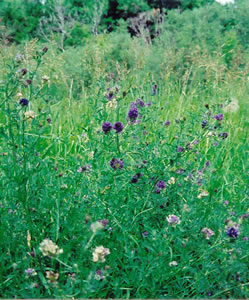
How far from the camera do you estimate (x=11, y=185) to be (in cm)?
184

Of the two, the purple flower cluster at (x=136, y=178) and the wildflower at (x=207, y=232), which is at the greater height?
the purple flower cluster at (x=136, y=178)

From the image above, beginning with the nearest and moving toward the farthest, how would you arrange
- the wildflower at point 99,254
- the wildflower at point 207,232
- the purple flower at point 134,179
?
the wildflower at point 99,254, the wildflower at point 207,232, the purple flower at point 134,179

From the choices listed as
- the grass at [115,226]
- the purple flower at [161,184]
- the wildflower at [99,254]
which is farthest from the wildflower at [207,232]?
the wildflower at [99,254]

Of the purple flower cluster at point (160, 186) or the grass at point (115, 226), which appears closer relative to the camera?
the grass at point (115, 226)

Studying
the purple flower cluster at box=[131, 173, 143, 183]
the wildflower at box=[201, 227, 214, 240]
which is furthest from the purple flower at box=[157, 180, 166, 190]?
the wildflower at box=[201, 227, 214, 240]

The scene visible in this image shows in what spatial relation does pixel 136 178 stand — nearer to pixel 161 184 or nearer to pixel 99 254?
pixel 161 184

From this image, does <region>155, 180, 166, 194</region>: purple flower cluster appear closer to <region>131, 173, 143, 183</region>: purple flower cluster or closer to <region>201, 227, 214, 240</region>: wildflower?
<region>131, 173, 143, 183</region>: purple flower cluster

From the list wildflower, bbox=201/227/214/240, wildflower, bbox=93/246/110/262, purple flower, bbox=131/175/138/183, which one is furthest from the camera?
purple flower, bbox=131/175/138/183

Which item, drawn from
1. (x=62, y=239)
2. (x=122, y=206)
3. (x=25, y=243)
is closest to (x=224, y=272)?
(x=122, y=206)

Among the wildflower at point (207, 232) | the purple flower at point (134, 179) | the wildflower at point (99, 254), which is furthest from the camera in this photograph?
the purple flower at point (134, 179)

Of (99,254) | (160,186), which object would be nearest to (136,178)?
(160,186)

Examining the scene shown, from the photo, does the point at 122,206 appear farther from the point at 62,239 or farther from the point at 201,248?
the point at 201,248

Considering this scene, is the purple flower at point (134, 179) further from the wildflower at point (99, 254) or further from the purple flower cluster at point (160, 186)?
the wildflower at point (99, 254)

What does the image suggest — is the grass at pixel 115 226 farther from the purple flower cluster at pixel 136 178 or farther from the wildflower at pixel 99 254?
the wildflower at pixel 99 254
